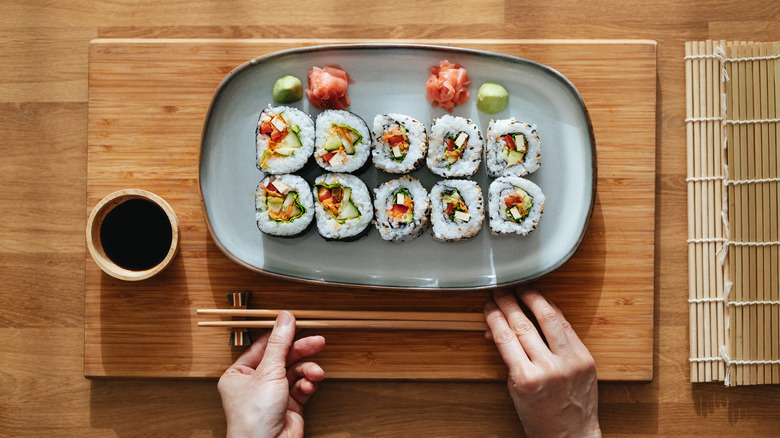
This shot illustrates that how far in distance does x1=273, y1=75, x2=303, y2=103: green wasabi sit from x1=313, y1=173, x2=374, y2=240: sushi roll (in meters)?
0.35

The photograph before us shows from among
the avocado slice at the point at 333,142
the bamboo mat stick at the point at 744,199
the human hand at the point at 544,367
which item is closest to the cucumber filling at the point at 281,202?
the avocado slice at the point at 333,142

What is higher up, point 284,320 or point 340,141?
point 340,141

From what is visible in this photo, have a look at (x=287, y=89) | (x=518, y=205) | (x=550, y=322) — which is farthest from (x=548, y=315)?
(x=287, y=89)

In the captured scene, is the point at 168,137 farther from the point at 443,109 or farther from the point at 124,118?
the point at 443,109

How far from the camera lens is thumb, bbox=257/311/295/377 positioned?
212cm

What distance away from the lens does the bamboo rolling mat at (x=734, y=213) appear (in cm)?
228

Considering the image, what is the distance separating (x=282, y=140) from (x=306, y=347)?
855 mm

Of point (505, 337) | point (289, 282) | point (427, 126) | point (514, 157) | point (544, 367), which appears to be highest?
point (427, 126)

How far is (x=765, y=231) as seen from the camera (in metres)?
2.28

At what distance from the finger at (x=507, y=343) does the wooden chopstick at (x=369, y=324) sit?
5 cm

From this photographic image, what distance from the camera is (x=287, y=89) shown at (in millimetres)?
2160

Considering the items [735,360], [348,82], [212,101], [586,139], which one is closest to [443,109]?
[348,82]

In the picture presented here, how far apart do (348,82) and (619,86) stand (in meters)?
1.15

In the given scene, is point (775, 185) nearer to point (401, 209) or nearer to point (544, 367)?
point (544, 367)
